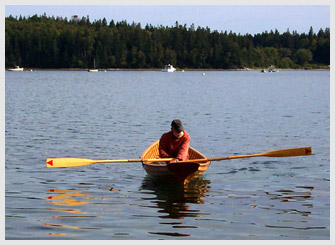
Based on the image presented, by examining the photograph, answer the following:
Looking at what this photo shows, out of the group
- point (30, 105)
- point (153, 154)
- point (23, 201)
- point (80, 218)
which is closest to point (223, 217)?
point (80, 218)

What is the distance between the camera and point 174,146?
18703mm

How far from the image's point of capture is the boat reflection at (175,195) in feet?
52.0

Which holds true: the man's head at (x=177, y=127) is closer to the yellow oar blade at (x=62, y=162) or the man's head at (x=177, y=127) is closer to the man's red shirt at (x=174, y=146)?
the man's red shirt at (x=174, y=146)

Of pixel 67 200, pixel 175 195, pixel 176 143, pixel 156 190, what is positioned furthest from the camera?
pixel 176 143

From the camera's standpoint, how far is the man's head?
18.1 m

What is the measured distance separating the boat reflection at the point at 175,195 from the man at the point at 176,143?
2.75 feet

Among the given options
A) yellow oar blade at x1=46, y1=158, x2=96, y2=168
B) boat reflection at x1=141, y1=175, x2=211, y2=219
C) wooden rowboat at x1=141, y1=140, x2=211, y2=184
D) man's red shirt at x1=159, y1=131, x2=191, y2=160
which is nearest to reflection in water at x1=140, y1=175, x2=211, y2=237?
boat reflection at x1=141, y1=175, x2=211, y2=219

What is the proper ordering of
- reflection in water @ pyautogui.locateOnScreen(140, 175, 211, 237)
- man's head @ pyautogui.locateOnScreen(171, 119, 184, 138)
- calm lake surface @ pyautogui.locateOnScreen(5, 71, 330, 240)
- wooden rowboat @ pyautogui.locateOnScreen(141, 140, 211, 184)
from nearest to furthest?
calm lake surface @ pyautogui.locateOnScreen(5, 71, 330, 240)
reflection in water @ pyautogui.locateOnScreen(140, 175, 211, 237)
wooden rowboat @ pyautogui.locateOnScreen(141, 140, 211, 184)
man's head @ pyautogui.locateOnScreen(171, 119, 184, 138)

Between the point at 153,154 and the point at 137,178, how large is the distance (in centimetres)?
162

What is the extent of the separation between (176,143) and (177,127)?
2.32 feet

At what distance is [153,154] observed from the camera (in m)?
21.7

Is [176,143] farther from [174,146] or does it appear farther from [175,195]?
[175,195]

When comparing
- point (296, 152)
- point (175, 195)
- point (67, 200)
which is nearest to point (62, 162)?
point (67, 200)

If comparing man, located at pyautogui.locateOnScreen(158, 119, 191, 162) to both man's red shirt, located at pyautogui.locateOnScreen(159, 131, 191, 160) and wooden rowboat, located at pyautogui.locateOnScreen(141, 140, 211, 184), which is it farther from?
wooden rowboat, located at pyautogui.locateOnScreen(141, 140, 211, 184)
